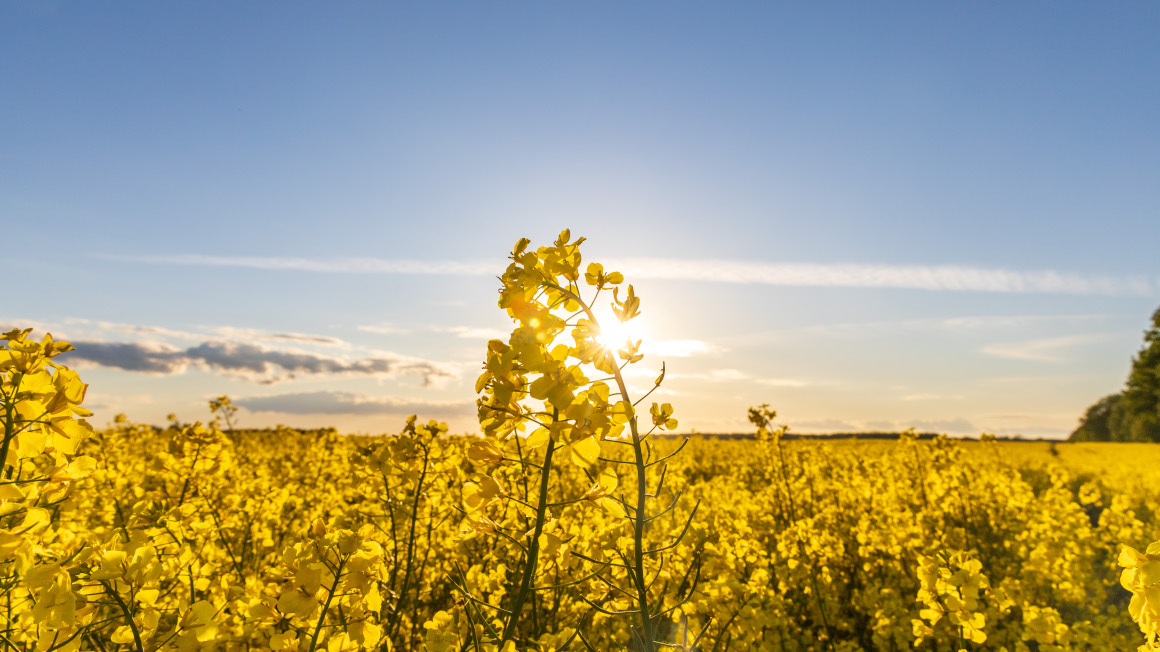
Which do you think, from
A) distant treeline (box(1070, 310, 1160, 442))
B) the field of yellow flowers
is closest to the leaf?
the field of yellow flowers

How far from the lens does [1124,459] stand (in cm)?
1977

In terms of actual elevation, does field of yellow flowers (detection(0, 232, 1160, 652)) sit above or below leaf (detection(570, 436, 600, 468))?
below

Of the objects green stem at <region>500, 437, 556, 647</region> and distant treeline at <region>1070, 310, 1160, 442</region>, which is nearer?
green stem at <region>500, 437, 556, 647</region>

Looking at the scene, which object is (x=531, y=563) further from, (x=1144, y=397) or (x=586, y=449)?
(x=1144, y=397)

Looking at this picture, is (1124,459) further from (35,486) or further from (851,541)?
(35,486)

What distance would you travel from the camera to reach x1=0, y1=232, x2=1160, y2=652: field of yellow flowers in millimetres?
1394

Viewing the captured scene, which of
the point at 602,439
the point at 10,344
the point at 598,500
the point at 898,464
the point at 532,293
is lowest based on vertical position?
the point at 898,464

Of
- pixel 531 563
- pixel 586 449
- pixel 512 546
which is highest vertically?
pixel 586 449

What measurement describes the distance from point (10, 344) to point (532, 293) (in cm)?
127

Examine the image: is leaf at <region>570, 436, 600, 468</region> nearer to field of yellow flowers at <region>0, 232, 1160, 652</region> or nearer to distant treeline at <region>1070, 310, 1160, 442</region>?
field of yellow flowers at <region>0, 232, 1160, 652</region>

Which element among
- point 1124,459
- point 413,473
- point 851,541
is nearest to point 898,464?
point 851,541

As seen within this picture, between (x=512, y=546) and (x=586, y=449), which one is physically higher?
(x=586, y=449)

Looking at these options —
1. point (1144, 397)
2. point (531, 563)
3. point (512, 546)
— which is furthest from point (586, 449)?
point (1144, 397)

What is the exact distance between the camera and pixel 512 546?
3938 mm
